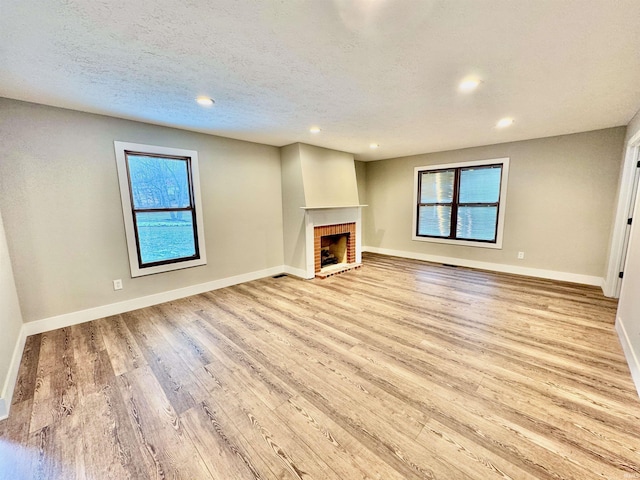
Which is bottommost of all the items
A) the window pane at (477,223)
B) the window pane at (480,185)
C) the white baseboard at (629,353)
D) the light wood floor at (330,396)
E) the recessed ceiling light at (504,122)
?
the light wood floor at (330,396)

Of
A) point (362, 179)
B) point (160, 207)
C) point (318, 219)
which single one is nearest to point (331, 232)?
point (318, 219)

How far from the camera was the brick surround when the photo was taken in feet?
15.5

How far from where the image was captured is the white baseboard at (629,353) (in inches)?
74.7

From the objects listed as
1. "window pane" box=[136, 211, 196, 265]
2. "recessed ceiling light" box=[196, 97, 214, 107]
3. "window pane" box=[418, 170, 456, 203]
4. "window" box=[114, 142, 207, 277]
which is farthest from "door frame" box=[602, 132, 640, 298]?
"window pane" box=[136, 211, 196, 265]

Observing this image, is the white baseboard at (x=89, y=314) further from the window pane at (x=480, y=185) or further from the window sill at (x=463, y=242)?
the window pane at (x=480, y=185)

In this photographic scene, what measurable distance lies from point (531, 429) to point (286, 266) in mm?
4047

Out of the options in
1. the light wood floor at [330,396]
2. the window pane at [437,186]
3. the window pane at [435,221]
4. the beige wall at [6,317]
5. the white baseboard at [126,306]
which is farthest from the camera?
the window pane at [435,221]

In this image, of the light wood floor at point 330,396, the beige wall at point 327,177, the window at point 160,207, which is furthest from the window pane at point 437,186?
the window at point 160,207

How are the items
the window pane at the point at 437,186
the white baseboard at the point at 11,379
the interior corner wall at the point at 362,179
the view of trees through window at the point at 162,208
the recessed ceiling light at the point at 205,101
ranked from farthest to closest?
the interior corner wall at the point at 362,179, the window pane at the point at 437,186, the view of trees through window at the point at 162,208, the recessed ceiling light at the point at 205,101, the white baseboard at the point at 11,379

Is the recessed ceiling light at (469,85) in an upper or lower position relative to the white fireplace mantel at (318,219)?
upper

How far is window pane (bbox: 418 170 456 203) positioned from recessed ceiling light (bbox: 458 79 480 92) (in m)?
3.22

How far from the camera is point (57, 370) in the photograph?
7.11 ft

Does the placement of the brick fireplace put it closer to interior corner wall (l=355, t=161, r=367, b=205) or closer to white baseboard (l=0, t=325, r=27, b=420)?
interior corner wall (l=355, t=161, r=367, b=205)

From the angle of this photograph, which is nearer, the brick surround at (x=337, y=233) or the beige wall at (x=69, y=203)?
the beige wall at (x=69, y=203)
